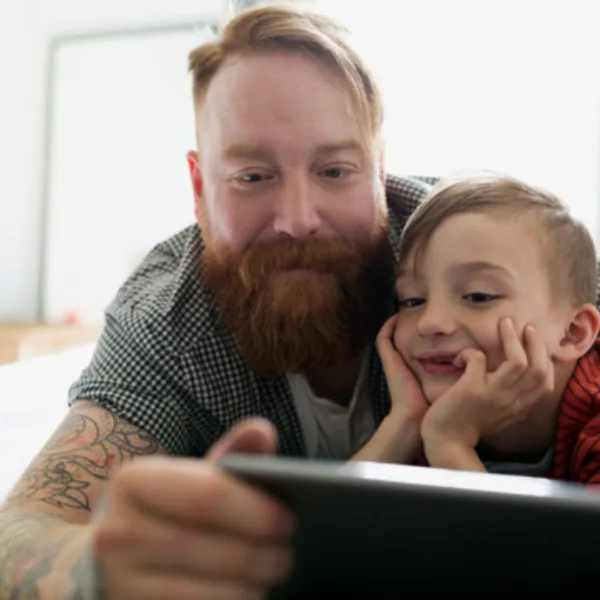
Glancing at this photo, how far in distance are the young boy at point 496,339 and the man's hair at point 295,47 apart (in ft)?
0.76

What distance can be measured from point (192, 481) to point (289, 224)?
71 cm

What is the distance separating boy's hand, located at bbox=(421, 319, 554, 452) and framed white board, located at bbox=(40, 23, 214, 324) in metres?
2.16

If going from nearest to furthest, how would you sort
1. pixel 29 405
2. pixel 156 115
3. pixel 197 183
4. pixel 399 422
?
1. pixel 399 422
2. pixel 197 183
3. pixel 29 405
4. pixel 156 115

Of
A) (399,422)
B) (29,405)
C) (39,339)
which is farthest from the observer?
(39,339)

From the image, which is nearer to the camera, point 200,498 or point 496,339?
point 200,498

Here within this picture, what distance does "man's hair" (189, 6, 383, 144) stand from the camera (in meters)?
1.14

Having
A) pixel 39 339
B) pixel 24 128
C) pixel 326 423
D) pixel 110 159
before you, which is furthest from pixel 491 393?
pixel 24 128

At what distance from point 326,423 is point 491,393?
337 millimetres

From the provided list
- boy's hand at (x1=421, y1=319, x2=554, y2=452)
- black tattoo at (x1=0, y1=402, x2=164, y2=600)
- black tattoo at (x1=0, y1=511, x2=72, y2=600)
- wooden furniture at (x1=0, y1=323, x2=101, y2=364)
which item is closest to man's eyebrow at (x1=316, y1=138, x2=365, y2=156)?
boy's hand at (x1=421, y1=319, x2=554, y2=452)

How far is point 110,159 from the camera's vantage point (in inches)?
121

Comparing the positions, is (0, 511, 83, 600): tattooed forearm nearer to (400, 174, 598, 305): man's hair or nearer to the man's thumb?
the man's thumb

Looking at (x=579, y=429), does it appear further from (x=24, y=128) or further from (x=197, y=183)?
(x=24, y=128)

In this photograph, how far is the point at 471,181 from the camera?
41.4 inches

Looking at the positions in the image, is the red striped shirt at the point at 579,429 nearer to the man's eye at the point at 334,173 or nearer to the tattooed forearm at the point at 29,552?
the man's eye at the point at 334,173
